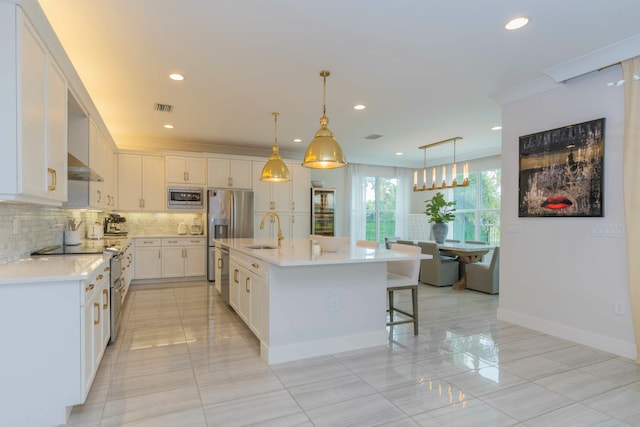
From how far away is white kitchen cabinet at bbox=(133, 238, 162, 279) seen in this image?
597cm

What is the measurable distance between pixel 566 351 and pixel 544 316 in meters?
0.57

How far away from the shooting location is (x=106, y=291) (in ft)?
9.30

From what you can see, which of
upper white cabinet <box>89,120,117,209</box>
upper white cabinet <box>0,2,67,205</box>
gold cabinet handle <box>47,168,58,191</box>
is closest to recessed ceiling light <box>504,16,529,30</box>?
upper white cabinet <box>0,2,67,205</box>

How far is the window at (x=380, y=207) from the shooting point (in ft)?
29.2

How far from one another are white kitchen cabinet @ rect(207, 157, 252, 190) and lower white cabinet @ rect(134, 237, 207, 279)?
1.08 m

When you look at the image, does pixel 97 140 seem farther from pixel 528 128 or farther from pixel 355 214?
pixel 355 214

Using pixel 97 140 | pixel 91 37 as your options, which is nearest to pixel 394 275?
pixel 91 37

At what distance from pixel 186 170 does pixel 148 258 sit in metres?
1.67

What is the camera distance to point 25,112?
6.49ft

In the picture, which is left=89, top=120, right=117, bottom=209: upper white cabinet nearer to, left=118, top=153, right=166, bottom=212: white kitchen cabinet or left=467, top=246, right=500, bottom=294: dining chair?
left=118, top=153, right=166, bottom=212: white kitchen cabinet

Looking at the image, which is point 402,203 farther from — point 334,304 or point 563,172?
point 334,304

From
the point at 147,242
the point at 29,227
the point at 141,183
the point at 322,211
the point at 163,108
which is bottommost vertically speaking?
the point at 147,242

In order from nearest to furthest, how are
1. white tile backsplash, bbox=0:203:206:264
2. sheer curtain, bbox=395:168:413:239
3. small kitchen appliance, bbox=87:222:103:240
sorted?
white tile backsplash, bbox=0:203:206:264 < small kitchen appliance, bbox=87:222:103:240 < sheer curtain, bbox=395:168:413:239

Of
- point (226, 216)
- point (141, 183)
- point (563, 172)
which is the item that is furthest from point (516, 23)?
point (141, 183)
